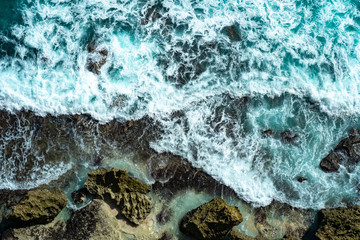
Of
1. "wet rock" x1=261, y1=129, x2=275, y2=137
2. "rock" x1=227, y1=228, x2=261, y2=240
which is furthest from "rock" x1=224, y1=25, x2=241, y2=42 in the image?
"rock" x1=227, y1=228, x2=261, y2=240

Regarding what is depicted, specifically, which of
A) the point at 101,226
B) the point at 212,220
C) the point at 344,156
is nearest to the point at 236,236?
the point at 212,220

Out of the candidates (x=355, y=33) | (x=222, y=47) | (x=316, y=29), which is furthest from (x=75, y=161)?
(x=355, y=33)

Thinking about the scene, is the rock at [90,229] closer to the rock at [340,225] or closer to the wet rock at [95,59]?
the wet rock at [95,59]

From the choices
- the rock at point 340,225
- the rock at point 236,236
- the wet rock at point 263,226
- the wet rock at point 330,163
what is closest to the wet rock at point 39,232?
the rock at point 236,236

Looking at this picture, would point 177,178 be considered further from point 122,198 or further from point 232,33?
point 232,33

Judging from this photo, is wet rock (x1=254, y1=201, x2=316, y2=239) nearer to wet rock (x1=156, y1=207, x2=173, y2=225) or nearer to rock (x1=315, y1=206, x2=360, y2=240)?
rock (x1=315, y1=206, x2=360, y2=240)

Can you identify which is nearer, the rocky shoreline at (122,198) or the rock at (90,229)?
the rock at (90,229)
